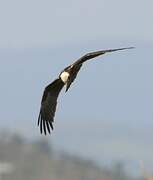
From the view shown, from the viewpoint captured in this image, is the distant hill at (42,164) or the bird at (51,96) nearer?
the bird at (51,96)

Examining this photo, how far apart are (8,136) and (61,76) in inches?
3738

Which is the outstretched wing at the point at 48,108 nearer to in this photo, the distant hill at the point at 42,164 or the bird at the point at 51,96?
the bird at the point at 51,96

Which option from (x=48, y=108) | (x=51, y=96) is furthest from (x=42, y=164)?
(x=51, y=96)

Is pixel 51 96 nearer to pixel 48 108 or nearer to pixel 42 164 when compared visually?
pixel 48 108

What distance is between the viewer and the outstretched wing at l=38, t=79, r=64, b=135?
594 inches

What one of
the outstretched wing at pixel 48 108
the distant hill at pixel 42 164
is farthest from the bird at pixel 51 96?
the distant hill at pixel 42 164

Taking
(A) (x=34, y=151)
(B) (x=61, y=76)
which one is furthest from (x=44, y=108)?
(A) (x=34, y=151)

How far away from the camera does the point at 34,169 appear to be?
93188mm

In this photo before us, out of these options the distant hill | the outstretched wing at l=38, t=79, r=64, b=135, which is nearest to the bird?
the outstretched wing at l=38, t=79, r=64, b=135

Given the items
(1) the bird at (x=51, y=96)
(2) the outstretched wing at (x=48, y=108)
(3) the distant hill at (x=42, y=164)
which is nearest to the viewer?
(1) the bird at (x=51, y=96)

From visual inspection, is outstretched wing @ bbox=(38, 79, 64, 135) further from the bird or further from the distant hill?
the distant hill

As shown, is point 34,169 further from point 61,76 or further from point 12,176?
point 61,76

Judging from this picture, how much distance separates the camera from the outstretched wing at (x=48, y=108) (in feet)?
49.5

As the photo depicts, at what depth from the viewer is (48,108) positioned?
15.5 m
